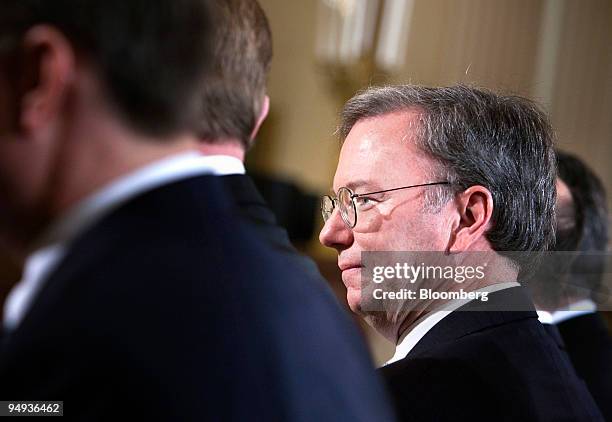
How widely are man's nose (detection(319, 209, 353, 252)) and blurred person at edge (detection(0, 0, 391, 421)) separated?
1.16 meters

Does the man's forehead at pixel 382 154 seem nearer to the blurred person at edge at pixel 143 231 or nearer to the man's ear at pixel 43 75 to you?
the blurred person at edge at pixel 143 231

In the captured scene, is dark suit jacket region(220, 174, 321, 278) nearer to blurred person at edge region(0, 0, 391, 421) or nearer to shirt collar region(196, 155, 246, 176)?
shirt collar region(196, 155, 246, 176)

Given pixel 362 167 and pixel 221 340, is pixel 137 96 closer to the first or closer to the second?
pixel 221 340

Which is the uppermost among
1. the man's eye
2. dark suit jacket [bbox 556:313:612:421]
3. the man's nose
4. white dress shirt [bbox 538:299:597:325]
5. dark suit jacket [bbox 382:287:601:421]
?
the man's eye

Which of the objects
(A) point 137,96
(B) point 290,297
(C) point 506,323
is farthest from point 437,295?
(A) point 137,96

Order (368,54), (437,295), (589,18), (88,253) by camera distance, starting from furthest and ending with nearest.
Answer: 1. (368,54)
2. (589,18)
3. (437,295)
4. (88,253)

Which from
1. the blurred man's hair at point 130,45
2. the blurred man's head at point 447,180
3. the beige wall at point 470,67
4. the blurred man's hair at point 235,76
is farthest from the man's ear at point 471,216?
the beige wall at point 470,67

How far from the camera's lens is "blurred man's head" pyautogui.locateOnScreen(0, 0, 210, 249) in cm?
122

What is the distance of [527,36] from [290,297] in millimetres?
6172

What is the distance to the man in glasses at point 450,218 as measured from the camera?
2262 mm

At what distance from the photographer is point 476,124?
2.41 m

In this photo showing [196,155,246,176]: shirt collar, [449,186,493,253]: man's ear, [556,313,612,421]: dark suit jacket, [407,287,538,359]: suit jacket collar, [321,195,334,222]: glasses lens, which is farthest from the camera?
[556,313,612,421]: dark suit jacket

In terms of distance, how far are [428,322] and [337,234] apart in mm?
348

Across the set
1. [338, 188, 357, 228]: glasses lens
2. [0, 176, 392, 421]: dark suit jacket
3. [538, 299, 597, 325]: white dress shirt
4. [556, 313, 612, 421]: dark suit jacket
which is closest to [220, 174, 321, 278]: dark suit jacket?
[338, 188, 357, 228]: glasses lens
